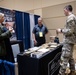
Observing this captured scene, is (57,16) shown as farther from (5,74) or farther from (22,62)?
(5,74)

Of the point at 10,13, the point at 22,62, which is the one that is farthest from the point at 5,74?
the point at 10,13

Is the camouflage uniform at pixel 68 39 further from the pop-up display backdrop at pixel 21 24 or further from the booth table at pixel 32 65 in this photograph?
the pop-up display backdrop at pixel 21 24

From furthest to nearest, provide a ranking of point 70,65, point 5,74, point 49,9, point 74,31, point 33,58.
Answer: point 49,9
point 70,65
point 74,31
point 33,58
point 5,74

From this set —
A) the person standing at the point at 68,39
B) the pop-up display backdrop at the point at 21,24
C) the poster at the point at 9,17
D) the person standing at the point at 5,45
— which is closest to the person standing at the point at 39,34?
the pop-up display backdrop at the point at 21,24

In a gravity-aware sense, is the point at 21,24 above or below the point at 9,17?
below

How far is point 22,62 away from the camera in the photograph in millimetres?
1654

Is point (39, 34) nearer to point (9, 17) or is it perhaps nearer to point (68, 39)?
point (9, 17)

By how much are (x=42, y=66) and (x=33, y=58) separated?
19 centimetres

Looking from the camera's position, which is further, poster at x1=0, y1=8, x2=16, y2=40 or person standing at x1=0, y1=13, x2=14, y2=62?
poster at x1=0, y1=8, x2=16, y2=40

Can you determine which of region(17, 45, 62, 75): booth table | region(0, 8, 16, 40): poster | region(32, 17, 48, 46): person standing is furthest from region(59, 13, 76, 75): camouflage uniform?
region(0, 8, 16, 40): poster

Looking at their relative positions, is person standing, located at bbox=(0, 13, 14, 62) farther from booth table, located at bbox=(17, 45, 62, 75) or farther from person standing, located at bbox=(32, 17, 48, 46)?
person standing, located at bbox=(32, 17, 48, 46)

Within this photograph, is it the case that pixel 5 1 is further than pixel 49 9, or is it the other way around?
pixel 5 1

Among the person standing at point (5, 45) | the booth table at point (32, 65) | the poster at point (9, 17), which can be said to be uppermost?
the poster at point (9, 17)

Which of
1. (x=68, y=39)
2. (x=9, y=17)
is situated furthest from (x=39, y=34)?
(x=68, y=39)
